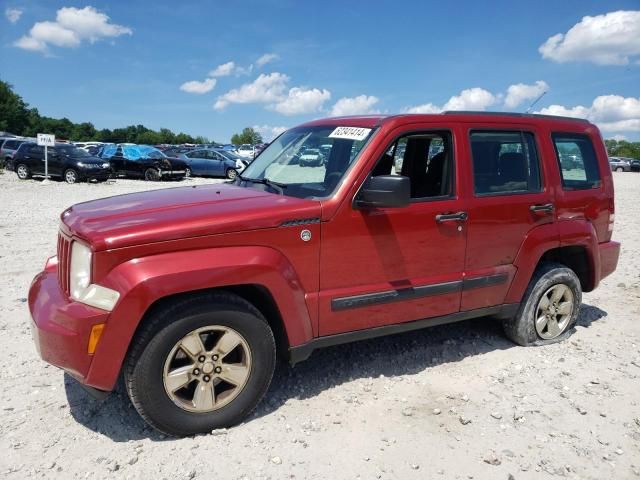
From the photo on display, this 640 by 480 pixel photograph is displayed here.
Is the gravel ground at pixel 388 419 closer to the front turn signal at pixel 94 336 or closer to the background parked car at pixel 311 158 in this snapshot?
the front turn signal at pixel 94 336

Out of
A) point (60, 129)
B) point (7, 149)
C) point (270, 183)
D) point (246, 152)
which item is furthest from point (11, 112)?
point (270, 183)

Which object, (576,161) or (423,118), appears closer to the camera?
(423,118)

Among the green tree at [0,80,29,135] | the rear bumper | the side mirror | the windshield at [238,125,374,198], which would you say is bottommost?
the rear bumper

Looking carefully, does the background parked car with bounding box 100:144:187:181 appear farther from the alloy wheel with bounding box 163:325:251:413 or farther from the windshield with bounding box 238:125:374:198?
the alloy wheel with bounding box 163:325:251:413

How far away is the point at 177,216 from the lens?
2.99 meters

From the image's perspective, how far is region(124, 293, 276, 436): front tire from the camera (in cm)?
285

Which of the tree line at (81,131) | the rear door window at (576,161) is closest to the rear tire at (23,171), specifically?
the rear door window at (576,161)

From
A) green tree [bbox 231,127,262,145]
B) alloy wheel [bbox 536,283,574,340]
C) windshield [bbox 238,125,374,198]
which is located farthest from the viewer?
green tree [bbox 231,127,262,145]

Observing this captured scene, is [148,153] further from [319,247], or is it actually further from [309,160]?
[319,247]

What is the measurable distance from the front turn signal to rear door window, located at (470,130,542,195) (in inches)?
109

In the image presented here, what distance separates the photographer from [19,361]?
3967 millimetres

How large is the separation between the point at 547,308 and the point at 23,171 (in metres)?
21.0

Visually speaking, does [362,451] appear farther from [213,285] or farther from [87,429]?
[87,429]

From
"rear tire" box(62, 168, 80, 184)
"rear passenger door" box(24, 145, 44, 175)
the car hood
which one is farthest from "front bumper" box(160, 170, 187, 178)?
the car hood
